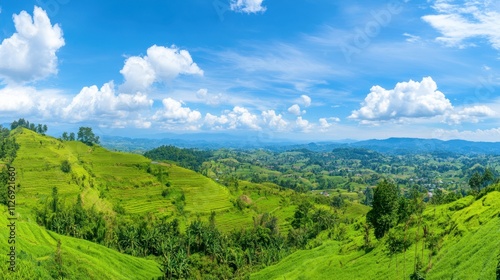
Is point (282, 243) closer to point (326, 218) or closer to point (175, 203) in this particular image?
point (326, 218)

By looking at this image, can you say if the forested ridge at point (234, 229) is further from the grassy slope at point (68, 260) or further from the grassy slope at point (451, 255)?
the grassy slope at point (68, 260)

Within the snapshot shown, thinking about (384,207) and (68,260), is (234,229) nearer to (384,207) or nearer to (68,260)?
(68,260)

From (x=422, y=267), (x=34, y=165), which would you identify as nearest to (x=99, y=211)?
(x=34, y=165)

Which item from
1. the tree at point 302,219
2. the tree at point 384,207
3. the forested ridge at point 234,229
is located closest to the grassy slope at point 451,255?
the forested ridge at point 234,229

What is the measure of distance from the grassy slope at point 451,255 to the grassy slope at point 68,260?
4561 cm

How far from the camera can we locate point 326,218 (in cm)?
15900

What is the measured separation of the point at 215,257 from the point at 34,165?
111m

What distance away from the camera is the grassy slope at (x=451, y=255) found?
4290 centimetres

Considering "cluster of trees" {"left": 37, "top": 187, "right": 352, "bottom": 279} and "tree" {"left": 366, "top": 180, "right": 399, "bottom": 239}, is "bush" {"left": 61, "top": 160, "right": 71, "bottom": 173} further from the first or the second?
"tree" {"left": 366, "top": 180, "right": 399, "bottom": 239}

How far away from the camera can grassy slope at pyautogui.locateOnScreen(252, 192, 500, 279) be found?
42.9 metres

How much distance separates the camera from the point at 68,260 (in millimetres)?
77625

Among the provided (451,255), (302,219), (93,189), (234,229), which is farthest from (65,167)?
(451,255)

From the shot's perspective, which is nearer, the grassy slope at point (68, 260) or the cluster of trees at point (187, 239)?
the grassy slope at point (68, 260)

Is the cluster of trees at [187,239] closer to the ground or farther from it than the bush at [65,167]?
closer to the ground
